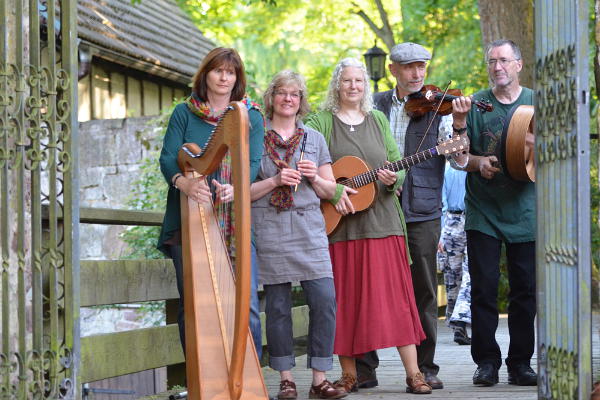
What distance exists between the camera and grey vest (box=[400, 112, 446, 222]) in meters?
6.82

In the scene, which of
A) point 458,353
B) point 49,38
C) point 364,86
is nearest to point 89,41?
point 458,353

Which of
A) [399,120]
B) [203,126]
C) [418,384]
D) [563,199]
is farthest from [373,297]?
[563,199]

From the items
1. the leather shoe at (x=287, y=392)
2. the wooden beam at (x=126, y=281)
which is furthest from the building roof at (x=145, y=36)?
the leather shoe at (x=287, y=392)

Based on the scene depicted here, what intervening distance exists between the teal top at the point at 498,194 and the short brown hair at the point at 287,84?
1008mm

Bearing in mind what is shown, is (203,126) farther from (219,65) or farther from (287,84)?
(287,84)

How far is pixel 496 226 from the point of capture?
Answer: 659 centimetres

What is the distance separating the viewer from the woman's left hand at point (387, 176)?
6430mm

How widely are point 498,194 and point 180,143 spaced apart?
6.30 ft

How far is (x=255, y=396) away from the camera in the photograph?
5.12 meters

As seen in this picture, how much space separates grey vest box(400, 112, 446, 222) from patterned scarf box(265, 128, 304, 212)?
0.87 meters

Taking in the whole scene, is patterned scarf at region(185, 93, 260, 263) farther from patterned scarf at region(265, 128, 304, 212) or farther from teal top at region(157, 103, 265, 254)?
patterned scarf at region(265, 128, 304, 212)

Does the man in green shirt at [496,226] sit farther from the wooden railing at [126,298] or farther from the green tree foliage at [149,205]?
the green tree foliage at [149,205]

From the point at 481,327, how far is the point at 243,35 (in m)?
21.5

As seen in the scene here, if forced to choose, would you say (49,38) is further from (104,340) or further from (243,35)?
(243,35)
